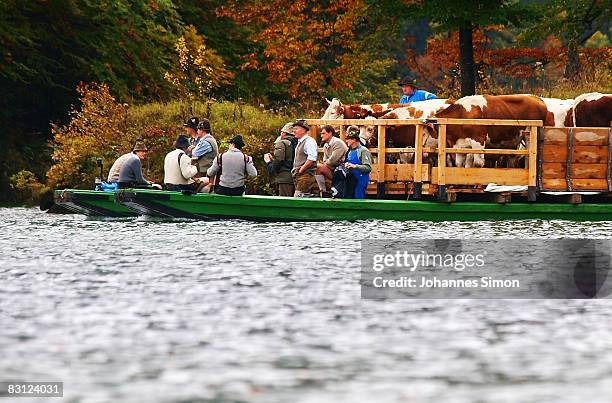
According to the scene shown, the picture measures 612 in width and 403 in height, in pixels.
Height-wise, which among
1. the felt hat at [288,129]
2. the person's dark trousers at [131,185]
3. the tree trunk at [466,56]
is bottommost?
the person's dark trousers at [131,185]

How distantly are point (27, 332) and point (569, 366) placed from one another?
3.99 meters

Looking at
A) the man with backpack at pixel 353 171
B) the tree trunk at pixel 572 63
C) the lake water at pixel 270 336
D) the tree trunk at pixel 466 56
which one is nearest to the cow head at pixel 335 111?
the man with backpack at pixel 353 171

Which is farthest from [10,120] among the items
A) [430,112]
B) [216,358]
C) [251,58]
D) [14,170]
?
[216,358]

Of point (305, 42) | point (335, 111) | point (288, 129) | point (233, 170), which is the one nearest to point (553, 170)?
point (335, 111)

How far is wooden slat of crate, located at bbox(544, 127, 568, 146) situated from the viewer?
21.8m

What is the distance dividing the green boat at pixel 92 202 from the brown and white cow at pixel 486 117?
574 cm

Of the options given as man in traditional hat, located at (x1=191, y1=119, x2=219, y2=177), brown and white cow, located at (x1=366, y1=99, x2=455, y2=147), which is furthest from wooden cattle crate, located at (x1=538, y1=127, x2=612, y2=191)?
man in traditional hat, located at (x1=191, y1=119, x2=219, y2=177)

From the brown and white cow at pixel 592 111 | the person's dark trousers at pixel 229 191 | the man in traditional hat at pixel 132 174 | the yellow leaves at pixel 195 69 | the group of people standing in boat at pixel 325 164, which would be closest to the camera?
the group of people standing in boat at pixel 325 164

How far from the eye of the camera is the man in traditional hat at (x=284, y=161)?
77.0 ft

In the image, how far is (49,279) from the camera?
13.4 m

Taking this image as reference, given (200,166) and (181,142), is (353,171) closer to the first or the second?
(200,166)

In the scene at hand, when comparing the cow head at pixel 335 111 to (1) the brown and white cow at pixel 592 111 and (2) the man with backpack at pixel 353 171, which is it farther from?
(1) the brown and white cow at pixel 592 111

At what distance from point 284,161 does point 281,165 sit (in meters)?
0.11

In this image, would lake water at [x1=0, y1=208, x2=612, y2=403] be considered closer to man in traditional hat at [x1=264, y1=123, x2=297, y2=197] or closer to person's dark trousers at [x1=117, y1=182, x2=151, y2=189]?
man in traditional hat at [x1=264, y1=123, x2=297, y2=197]
